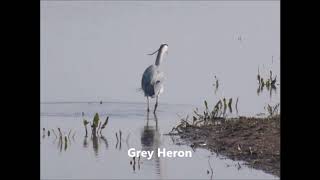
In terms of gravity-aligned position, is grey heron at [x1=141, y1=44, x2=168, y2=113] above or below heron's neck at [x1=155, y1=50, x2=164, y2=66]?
below

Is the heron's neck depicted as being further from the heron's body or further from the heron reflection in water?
the heron reflection in water

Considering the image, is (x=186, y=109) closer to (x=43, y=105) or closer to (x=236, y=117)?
(x=236, y=117)

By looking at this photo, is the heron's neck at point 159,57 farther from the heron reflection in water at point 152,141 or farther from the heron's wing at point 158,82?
the heron reflection in water at point 152,141

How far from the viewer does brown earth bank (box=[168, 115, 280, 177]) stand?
3375mm

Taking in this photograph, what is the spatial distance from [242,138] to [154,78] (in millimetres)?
515

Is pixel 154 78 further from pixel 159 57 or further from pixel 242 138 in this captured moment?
pixel 242 138

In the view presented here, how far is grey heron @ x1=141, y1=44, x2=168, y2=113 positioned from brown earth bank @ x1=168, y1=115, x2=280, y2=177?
0.21 meters

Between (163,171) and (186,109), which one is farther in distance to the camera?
(186,109)

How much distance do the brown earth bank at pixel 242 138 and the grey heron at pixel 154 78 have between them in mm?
205

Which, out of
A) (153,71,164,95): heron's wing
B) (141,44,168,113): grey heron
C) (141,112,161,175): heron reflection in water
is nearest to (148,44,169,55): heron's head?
(141,44,168,113): grey heron

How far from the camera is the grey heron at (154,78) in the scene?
3516 millimetres

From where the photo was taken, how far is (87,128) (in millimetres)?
3520
